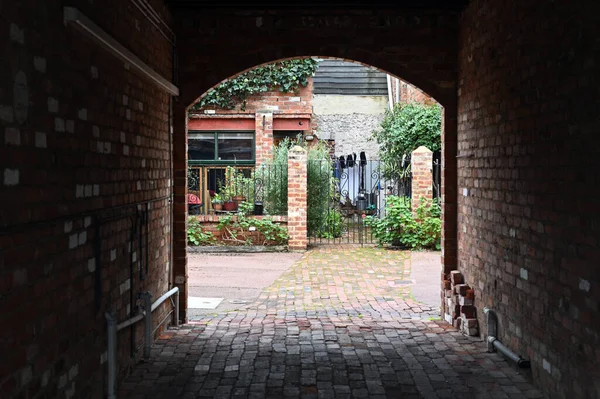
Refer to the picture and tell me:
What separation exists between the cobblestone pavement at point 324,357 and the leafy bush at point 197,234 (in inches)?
204

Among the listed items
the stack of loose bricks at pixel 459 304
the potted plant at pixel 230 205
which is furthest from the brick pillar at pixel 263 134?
the stack of loose bricks at pixel 459 304

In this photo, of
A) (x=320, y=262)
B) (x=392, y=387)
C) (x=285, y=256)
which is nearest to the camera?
(x=392, y=387)

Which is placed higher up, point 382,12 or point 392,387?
point 382,12

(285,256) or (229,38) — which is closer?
(229,38)

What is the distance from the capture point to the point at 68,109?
4121mm

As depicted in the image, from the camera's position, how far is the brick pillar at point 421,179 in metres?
14.9

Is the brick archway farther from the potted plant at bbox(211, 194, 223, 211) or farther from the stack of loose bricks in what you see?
the potted plant at bbox(211, 194, 223, 211)

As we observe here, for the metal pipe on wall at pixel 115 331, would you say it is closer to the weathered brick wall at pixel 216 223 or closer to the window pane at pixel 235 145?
the weathered brick wall at pixel 216 223

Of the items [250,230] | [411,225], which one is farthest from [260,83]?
[411,225]

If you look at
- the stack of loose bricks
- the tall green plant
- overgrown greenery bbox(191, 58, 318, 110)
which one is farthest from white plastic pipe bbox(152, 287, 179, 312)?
overgrown greenery bbox(191, 58, 318, 110)

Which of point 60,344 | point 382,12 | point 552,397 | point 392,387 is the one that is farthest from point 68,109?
point 382,12

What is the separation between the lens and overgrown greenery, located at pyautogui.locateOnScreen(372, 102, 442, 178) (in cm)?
1683

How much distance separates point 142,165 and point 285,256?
790 centimetres

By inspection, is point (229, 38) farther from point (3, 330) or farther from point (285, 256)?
point (285, 256)
